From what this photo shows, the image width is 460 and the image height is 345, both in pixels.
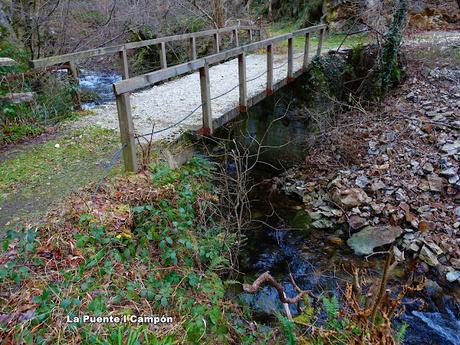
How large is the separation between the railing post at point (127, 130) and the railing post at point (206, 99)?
55.6 inches

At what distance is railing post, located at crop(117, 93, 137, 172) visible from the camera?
12.1ft

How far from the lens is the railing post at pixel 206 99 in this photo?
490 centimetres

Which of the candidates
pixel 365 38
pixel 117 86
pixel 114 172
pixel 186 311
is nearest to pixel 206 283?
pixel 186 311

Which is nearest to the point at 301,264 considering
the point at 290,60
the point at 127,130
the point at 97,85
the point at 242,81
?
the point at 242,81

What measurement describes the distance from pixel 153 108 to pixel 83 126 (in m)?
1.16

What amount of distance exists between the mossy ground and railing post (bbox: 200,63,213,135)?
122cm

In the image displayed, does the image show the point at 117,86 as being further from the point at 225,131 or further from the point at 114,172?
the point at 225,131

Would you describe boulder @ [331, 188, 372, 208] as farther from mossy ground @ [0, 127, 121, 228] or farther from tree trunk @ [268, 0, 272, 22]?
tree trunk @ [268, 0, 272, 22]

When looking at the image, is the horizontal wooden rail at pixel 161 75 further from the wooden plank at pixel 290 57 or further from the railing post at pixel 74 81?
the railing post at pixel 74 81

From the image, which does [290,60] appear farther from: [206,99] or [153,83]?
[153,83]

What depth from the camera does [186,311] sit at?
2.98m

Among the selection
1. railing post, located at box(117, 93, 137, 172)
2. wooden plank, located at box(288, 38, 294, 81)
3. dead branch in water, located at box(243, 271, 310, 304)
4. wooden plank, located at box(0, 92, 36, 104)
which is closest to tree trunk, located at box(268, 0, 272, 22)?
wooden plank, located at box(288, 38, 294, 81)

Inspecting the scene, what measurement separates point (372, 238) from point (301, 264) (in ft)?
4.20

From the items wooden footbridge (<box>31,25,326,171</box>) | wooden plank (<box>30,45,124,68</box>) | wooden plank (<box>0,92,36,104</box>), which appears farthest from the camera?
wooden plank (<box>30,45,124,68</box>)
